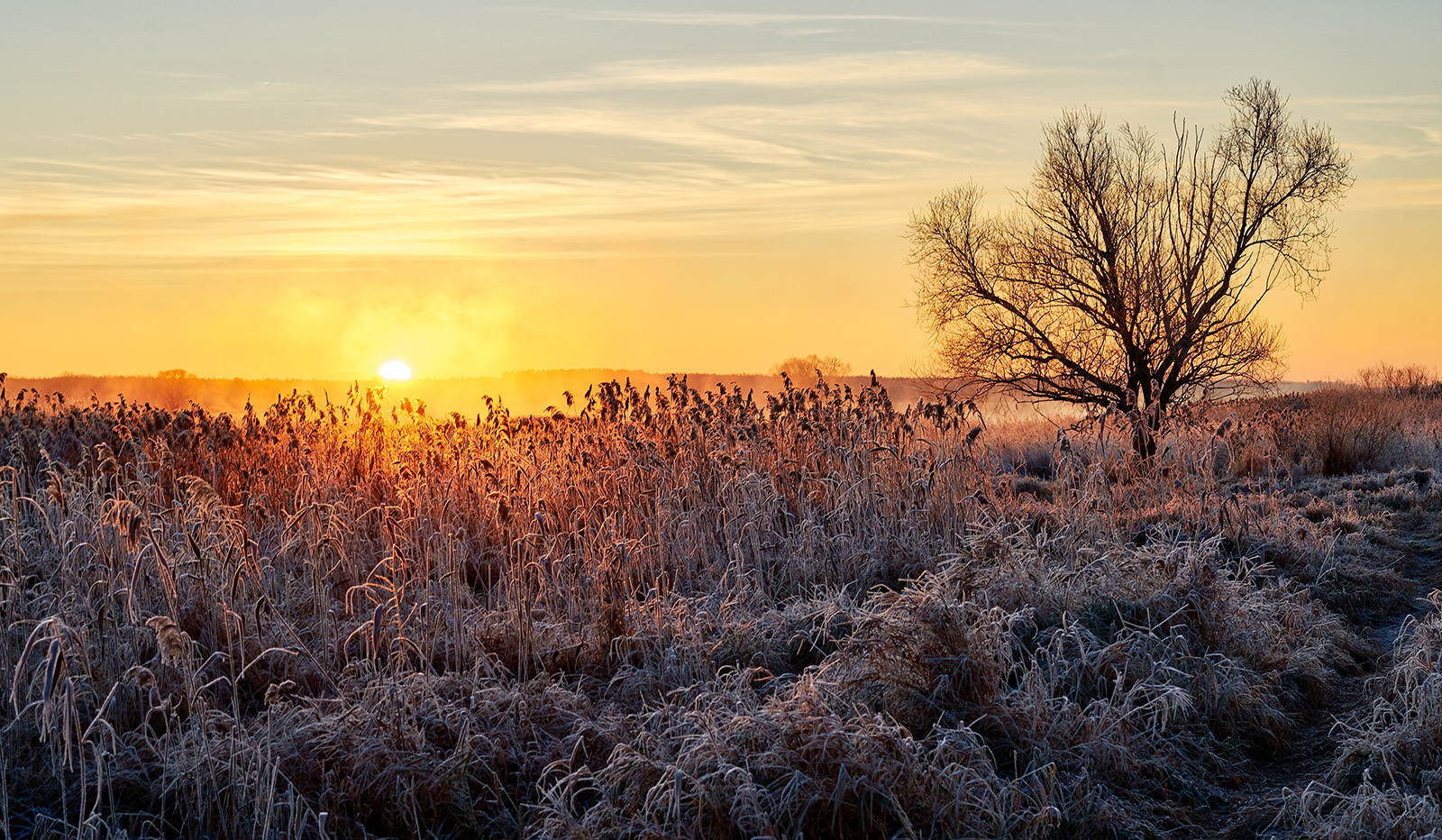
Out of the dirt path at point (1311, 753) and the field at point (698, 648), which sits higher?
the field at point (698, 648)

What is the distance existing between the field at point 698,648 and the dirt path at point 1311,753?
0.07ft

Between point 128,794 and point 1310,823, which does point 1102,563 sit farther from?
point 128,794

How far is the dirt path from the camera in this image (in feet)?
14.3

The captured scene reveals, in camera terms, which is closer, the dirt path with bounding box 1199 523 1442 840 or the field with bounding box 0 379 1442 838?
the field with bounding box 0 379 1442 838

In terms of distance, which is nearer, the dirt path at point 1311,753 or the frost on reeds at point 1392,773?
the frost on reeds at point 1392,773

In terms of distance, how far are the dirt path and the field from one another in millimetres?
21

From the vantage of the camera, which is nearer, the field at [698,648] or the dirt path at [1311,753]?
the field at [698,648]

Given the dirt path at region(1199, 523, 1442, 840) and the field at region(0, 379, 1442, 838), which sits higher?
the field at region(0, 379, 1442, 838)

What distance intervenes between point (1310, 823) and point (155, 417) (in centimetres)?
908

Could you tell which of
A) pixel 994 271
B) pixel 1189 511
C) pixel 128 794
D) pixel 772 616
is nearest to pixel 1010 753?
pixel 772 616

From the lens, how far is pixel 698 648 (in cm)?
520

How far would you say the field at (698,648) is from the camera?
3.87m

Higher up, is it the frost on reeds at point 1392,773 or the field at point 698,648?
A: the field at point 698,648

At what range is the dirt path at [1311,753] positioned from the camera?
436cm
